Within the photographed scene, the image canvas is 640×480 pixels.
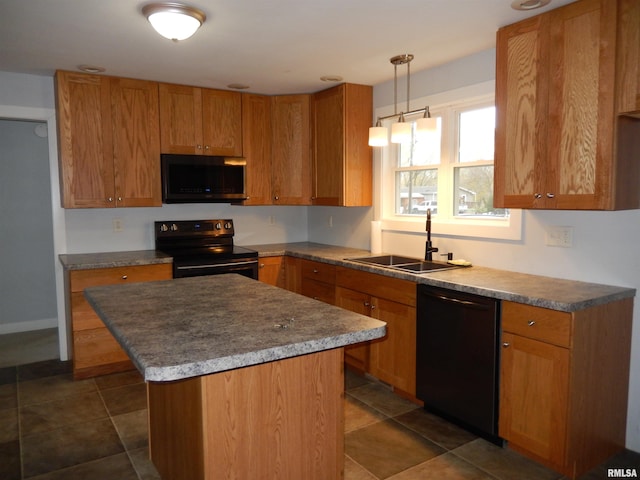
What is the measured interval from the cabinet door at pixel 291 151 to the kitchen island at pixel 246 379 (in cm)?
249

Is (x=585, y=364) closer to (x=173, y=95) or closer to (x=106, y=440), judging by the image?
(x=106, y=440)

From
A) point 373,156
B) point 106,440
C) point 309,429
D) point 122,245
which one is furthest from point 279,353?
point 122,245

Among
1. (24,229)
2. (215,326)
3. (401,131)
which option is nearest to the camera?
(215,326)

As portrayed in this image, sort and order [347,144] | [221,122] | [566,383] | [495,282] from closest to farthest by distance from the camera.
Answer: [566,383], [495,282], [347,144], [221,122]

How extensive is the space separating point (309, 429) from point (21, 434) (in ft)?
6.65

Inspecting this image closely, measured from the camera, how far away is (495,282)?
8.63 feet

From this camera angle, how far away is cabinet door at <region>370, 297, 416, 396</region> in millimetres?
2986

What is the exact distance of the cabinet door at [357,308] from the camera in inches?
131

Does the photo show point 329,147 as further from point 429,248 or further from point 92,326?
point 92,326

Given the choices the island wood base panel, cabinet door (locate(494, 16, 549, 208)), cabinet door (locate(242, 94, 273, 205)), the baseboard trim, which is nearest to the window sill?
cabinet door (locate(494, 16, 549, 208))

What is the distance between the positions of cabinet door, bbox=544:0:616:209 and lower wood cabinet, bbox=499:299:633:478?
1.95 feet

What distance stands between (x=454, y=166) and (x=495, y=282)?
3.49 ft

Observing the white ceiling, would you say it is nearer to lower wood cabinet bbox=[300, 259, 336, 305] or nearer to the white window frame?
the white window frame
